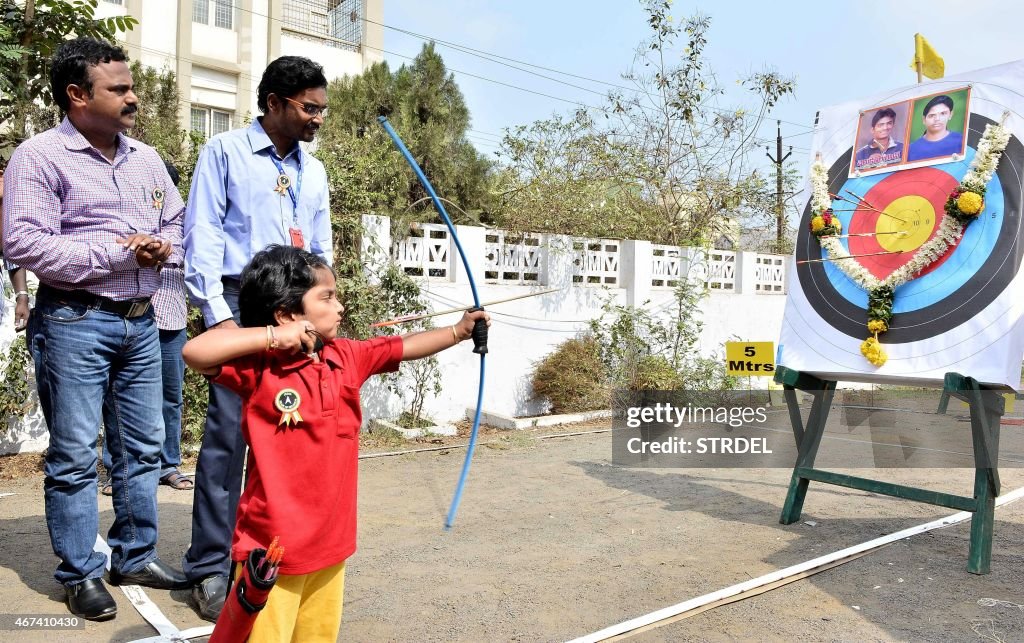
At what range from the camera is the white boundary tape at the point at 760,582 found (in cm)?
256

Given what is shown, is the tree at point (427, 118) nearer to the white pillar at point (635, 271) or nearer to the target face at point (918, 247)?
the white pillar at point (635, 271)

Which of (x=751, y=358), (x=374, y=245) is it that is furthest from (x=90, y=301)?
(x=751, y=358)

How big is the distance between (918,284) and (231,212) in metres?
3.18

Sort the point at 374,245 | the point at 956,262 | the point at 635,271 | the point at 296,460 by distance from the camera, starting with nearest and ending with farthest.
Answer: the point at 296,460, the point at 956,262, the point at 374,245, the point at 635,271

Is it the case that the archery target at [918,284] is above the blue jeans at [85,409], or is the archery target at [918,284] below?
above

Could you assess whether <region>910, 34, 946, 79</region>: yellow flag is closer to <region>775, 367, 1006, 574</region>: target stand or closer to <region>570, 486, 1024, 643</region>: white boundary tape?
<region>775, 367, 1006, 574</region>: target stand

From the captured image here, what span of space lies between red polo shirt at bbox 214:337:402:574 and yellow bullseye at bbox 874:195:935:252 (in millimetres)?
3160

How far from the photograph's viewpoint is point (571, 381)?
7.72 m

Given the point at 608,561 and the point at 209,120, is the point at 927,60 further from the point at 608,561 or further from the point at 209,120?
the point at 209,120

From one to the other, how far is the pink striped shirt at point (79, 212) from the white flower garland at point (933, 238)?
322 cm

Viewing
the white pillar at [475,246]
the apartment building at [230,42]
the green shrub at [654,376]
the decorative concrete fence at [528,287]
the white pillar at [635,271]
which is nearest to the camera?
the decorative concrete fence at [528,287]

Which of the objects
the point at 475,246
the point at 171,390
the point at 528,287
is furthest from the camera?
the point at 528,287

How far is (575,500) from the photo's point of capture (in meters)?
4.45

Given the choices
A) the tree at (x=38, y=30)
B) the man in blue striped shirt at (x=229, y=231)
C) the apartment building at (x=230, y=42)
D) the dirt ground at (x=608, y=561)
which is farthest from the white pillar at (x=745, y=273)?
the man in blue striped shirt at (x=229, y=231)
